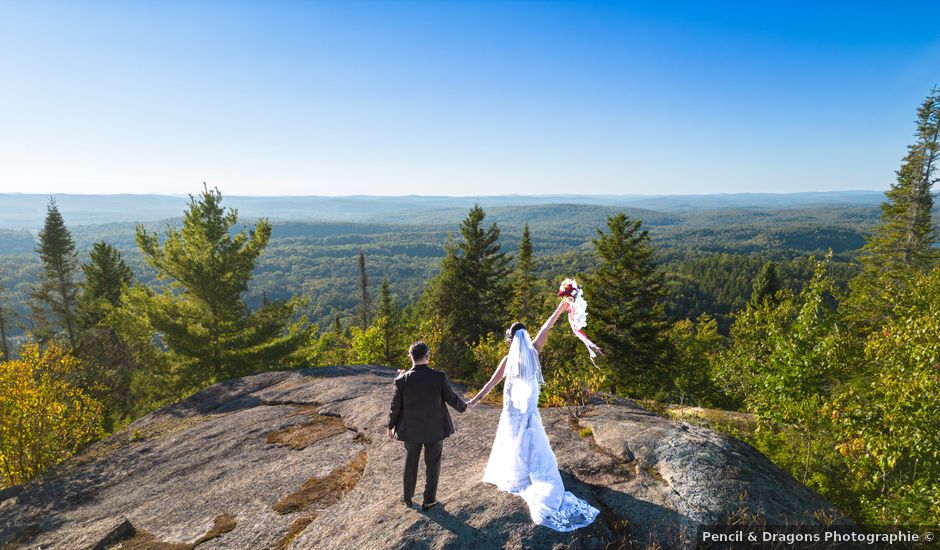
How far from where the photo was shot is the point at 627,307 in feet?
80.1

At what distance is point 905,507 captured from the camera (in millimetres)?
6445

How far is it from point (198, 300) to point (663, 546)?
24133 millimetres

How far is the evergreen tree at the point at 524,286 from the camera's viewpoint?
115 feet

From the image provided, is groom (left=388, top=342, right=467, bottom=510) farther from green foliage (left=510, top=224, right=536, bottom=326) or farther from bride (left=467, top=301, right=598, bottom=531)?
green foliage (left=510, top=224, right=536, bottom=326)

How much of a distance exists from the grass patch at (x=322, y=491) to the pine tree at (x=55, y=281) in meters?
33.5

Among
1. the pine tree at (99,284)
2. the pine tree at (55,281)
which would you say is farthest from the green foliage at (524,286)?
the pine tree at (55,281)

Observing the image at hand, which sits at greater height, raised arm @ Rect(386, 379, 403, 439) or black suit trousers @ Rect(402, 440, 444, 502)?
raised arm @ Rect(386, 379, 403, 439)

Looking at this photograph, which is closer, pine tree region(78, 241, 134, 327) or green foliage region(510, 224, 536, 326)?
pine tree region(78, 241, 134, 327)

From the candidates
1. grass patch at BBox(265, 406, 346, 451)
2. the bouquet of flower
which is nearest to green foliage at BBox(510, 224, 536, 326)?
grass patch at BBox(265, 406, 346, 451)

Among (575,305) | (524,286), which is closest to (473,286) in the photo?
(524,286)

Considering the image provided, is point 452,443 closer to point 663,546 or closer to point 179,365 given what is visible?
point 663,546

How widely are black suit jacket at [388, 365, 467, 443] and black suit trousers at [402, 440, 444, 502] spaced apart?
154mm

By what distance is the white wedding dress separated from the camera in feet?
19.7

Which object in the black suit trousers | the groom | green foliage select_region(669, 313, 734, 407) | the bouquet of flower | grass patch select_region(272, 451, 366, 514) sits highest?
the bouquet of flower
